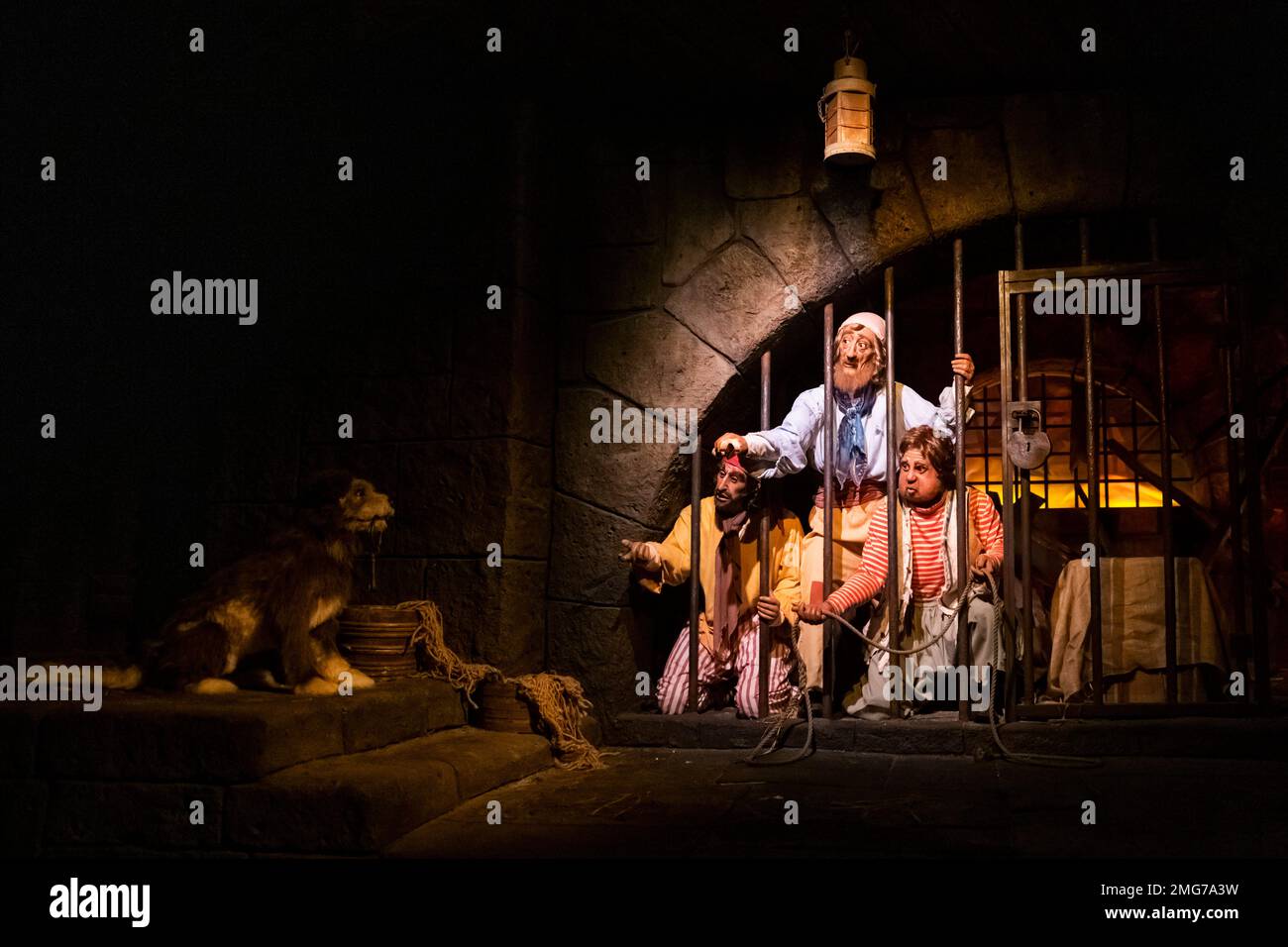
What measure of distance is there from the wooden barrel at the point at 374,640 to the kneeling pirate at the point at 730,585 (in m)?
1.11

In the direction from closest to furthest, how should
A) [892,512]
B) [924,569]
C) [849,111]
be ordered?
[849,111], [892,512], [924,569]

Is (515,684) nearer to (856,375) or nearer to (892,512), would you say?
(892,512)

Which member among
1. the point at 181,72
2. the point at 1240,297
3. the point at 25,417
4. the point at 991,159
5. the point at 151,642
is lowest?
the point at 151,642

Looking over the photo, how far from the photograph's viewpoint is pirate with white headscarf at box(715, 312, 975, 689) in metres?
5.05

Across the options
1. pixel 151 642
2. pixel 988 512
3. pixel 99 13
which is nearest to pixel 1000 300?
pixel 988 512

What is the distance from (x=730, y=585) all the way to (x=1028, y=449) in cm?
150

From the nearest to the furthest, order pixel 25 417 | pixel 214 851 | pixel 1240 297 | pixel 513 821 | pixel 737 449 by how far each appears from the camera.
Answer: pixel 214 851 → pixel 513 821 → pixel 1240 297 → pixel 737 449 → pixel 25 417

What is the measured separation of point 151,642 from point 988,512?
3574mm

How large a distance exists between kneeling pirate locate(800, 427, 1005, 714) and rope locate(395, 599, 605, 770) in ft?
3.70

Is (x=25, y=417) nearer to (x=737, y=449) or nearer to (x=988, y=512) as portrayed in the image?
(x=737, y=449)

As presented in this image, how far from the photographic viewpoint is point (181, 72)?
4.95m

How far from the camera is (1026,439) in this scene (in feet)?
15.2

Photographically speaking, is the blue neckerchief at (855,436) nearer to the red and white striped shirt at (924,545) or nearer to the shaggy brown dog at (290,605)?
the red and white striped shirt at (924,545)

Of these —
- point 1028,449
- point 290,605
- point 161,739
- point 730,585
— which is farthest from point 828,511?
point 161,739
